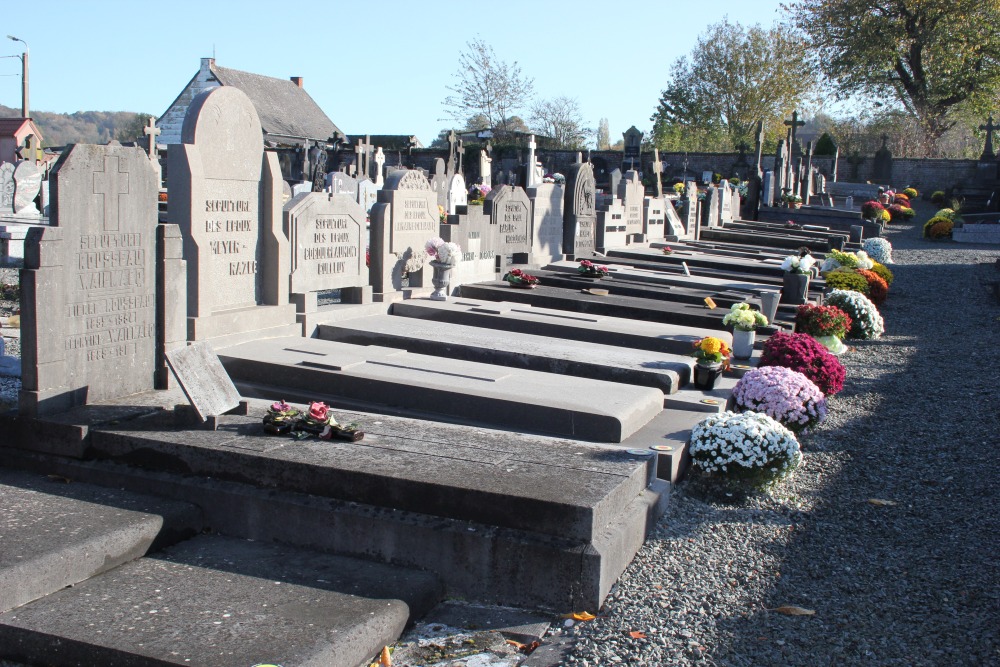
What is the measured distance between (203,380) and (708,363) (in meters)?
4.43

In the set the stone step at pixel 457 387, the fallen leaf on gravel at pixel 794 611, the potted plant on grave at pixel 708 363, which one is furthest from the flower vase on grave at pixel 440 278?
the fallen leaf on gravel at pixel 794 611

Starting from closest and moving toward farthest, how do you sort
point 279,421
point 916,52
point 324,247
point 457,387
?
point 279,421 → point 457,387 → point 324,247 → point 916,52

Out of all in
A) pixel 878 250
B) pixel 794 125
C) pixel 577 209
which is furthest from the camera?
pixel 794 125

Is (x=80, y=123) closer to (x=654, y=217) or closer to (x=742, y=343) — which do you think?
(x=654, y=217)

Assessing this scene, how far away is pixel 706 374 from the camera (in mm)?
8047

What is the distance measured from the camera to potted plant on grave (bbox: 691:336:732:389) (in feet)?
26.4

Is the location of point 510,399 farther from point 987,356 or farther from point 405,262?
point 987,356

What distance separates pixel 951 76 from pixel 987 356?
45032mm

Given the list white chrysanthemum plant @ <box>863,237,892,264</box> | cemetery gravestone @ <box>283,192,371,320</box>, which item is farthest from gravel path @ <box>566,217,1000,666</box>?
white chrysanthemum plant @ <box>863,237,892,264</box>

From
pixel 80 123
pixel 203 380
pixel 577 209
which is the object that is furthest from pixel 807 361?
pixel 80 123

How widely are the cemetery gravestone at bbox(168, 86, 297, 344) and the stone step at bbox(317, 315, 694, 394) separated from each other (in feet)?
2.62

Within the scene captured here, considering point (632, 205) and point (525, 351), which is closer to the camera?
point (525, 351)

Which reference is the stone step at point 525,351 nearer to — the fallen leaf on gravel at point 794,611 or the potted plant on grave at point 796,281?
the fallen leaf on gravel at point 794,611

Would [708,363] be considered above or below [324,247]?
below
